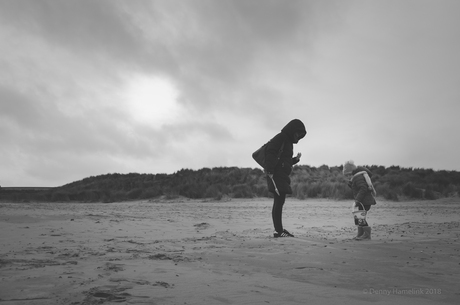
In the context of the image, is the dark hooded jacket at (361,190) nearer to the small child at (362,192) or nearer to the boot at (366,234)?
the small child at (362,192)

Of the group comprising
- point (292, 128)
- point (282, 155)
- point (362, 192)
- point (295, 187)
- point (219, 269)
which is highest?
point (292, 128)

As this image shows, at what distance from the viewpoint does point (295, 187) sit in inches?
896

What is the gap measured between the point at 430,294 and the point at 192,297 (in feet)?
6.56

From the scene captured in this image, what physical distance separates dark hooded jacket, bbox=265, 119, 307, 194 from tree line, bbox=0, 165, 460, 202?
13.3 m

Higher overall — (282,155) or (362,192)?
(282,155)

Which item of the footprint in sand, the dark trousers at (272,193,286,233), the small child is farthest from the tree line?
the dark trousers at (272,193,286,233)

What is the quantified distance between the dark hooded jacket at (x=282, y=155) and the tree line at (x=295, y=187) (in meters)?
13.3

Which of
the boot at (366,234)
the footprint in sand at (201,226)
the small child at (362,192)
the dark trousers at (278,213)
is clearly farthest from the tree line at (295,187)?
the dark trousers at (278,213)

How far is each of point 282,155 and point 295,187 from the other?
15.9 metres

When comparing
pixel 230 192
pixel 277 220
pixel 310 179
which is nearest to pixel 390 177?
pixel 310 179

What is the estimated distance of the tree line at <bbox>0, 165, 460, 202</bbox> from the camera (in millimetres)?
19764

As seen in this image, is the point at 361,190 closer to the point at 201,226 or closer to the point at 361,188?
the point at 361,188

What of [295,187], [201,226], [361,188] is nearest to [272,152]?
[361,188]

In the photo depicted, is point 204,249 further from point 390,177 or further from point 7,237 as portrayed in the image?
point 390,177
